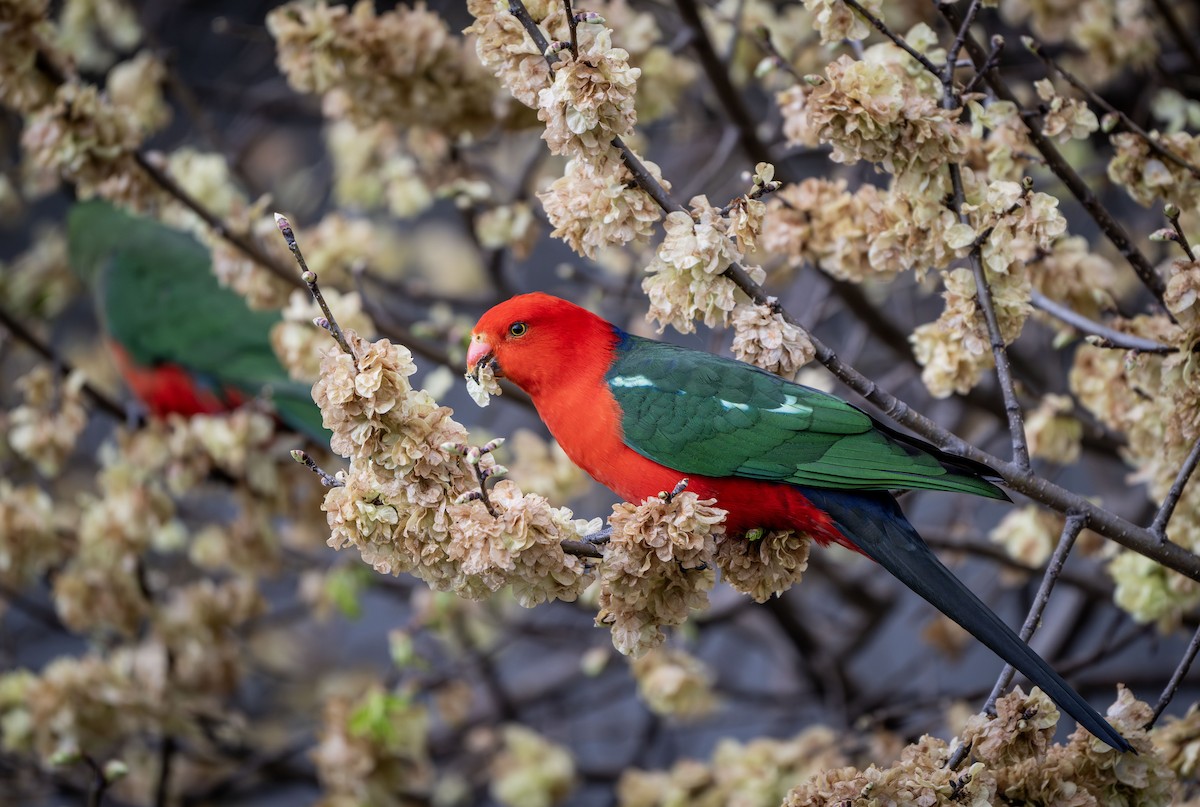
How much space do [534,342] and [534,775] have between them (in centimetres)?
188

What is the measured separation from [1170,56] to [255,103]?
3.12 metres

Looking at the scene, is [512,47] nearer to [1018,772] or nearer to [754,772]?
[1018,772]

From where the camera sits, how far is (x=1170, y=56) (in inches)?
143

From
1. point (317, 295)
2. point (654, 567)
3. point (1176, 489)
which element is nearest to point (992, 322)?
point (1176, 489)

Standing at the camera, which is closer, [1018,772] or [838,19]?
[1018,772]

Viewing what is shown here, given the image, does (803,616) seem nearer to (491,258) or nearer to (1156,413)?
(491,258)

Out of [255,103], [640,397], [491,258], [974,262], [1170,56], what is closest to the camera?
[974,262]

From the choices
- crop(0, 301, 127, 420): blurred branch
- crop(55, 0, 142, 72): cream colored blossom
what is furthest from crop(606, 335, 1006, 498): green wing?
crop(55, 0, 142, 72): cream colored blossom

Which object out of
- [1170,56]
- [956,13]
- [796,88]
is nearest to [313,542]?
[796,88]

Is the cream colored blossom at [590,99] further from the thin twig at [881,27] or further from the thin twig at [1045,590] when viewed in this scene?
the thin twig at [1045,590]

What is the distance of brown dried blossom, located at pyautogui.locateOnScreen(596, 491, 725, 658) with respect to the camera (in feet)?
5.12

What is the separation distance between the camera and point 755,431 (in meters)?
1.91

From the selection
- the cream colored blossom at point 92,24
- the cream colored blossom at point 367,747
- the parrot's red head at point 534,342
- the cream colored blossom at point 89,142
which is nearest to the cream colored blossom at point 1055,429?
the parrot's red head at point 534,342

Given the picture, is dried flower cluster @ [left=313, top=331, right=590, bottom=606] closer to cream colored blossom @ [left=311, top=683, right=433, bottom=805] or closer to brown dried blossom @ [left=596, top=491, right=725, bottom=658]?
brown dried blossom @ [left=596, top=491, right=725, bottom=658]
